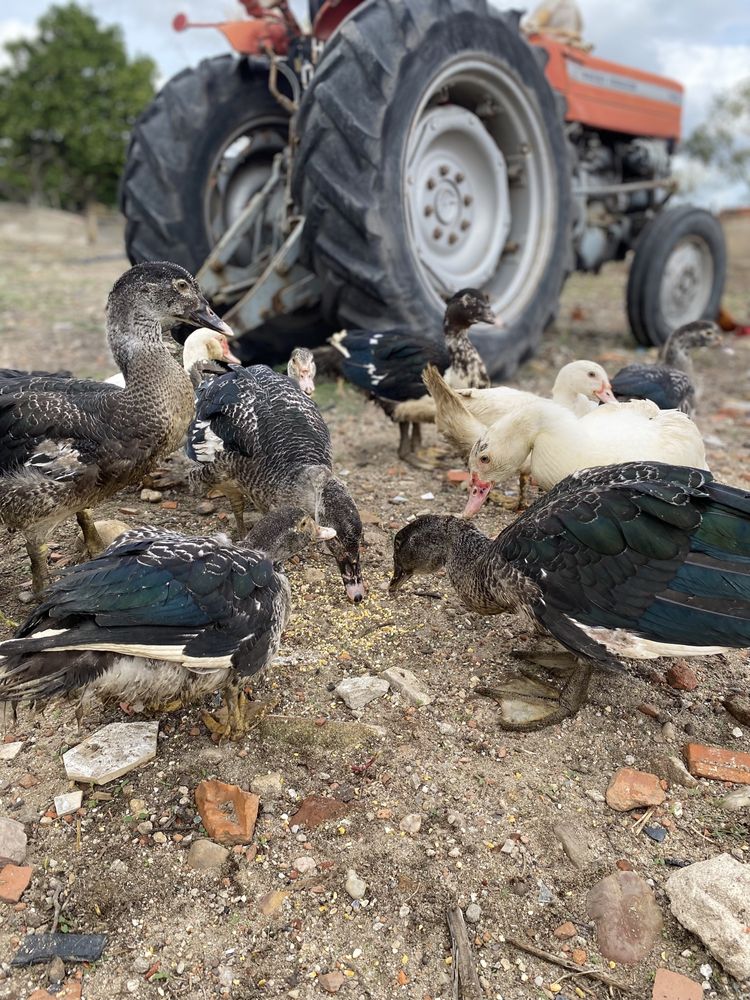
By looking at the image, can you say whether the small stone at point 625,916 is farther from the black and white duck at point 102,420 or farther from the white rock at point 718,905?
the black and white duck at point 102,420

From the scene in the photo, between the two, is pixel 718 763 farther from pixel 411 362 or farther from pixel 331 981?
pixel 411 362

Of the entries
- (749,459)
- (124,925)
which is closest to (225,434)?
(124,925)

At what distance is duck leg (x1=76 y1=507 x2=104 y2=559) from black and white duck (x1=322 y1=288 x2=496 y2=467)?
2068 mm

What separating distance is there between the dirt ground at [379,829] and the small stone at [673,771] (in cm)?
4

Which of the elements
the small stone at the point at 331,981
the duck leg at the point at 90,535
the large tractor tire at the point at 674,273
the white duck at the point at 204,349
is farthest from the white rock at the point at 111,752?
the large tractor tire at the point at 674,273

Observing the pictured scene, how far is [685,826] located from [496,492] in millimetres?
2710

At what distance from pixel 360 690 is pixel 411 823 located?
0.63 metres

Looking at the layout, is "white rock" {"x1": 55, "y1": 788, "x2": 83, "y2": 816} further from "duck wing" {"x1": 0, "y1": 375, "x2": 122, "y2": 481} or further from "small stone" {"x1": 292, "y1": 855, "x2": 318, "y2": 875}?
"duck wing" {"x1": 0, "y1": 375, "x2": 122, "y2": 481}

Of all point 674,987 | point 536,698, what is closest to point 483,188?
point 536,698

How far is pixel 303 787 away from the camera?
8.54ft

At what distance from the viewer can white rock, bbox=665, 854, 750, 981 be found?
2.03 m

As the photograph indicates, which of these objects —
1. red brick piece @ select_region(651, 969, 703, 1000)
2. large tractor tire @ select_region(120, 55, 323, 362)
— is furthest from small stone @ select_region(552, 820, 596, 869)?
large tractor tire @ select_region(120, 55, 323, 362)

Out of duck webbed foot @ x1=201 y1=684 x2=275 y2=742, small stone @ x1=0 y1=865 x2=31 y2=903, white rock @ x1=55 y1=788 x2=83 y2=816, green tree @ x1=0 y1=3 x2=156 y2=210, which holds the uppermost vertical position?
green tree @ x1=0 y1=3 x2=156 y2=210

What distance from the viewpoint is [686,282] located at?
8.61 m
